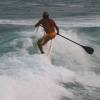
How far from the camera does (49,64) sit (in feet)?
53.9

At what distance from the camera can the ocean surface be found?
43.1ft

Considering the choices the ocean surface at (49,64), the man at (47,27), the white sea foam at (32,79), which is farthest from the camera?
the man at (47,27)

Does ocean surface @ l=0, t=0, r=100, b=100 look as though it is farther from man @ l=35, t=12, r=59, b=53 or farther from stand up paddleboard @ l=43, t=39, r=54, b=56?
man @ l=35, t=12, r=59, b=53

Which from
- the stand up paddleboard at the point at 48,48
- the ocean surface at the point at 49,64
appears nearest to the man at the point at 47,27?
the ocean surface at the point at 49,64

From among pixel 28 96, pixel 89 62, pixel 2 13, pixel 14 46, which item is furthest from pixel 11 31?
pixel 28 96

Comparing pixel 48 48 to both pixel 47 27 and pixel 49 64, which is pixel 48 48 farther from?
pixel 49 64

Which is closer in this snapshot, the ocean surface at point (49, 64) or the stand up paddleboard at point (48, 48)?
the ocean surface at point (49, 64)

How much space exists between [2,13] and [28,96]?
22.5m

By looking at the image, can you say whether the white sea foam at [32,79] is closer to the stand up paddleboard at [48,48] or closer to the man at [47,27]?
the man at [47,27]

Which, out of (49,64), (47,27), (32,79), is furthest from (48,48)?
(32,79)

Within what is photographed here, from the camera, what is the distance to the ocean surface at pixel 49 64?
43.1ft

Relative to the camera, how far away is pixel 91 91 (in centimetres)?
1388

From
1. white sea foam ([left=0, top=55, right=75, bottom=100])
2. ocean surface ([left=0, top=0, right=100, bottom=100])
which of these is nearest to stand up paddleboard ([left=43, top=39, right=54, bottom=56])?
ocean surface ([left=0, top=0, right=100, bottom=100])

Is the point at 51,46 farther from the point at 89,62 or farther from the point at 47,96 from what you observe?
the point at 47,96
